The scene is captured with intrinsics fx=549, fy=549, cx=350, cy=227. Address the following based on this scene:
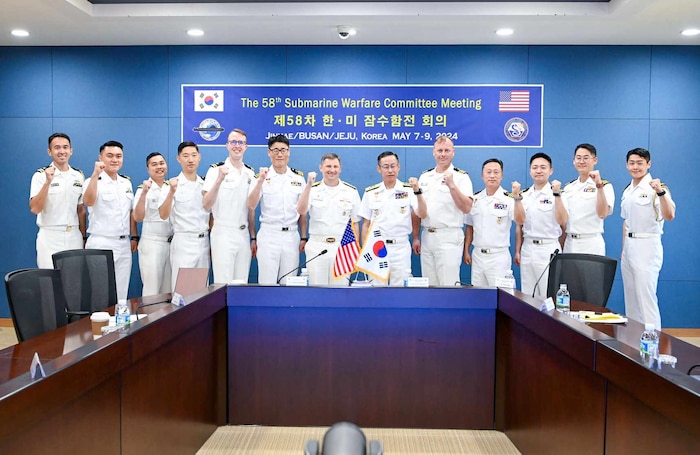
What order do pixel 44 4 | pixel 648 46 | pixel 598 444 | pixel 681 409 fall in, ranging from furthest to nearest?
pixel 648 46 → pixel 44 4 → pixel 598 444 → pixel 681 409

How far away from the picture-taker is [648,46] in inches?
230

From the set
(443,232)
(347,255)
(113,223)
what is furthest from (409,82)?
(113,223)

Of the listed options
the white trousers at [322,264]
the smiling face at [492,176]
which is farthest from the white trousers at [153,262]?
the smiling face at [492,176]

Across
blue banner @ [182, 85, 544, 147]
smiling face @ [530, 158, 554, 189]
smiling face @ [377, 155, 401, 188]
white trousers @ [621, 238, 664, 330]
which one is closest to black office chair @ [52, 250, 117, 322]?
smiling face @ [377, 155, 401, 188]

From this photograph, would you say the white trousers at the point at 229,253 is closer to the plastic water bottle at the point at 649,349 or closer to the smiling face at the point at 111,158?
the smiling face at the point at 111,158

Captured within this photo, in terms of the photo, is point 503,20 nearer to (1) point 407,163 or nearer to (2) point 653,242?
(1) point 407,163

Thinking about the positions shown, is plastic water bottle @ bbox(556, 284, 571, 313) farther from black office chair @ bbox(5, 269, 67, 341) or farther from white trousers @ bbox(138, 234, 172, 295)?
white trousers @ bbox(138, 234, 172, 295)

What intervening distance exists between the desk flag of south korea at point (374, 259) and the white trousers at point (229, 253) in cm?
195

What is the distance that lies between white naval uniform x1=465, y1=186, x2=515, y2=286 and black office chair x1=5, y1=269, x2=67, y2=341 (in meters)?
3.40

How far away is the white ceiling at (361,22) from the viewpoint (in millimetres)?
4902

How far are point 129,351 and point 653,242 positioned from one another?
4.59m

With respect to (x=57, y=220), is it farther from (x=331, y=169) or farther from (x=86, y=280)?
(x=331, y=169)

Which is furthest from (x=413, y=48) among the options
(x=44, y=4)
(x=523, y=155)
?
(x=44, y=4)

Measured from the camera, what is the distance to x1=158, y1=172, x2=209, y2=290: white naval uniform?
4.99 metres
